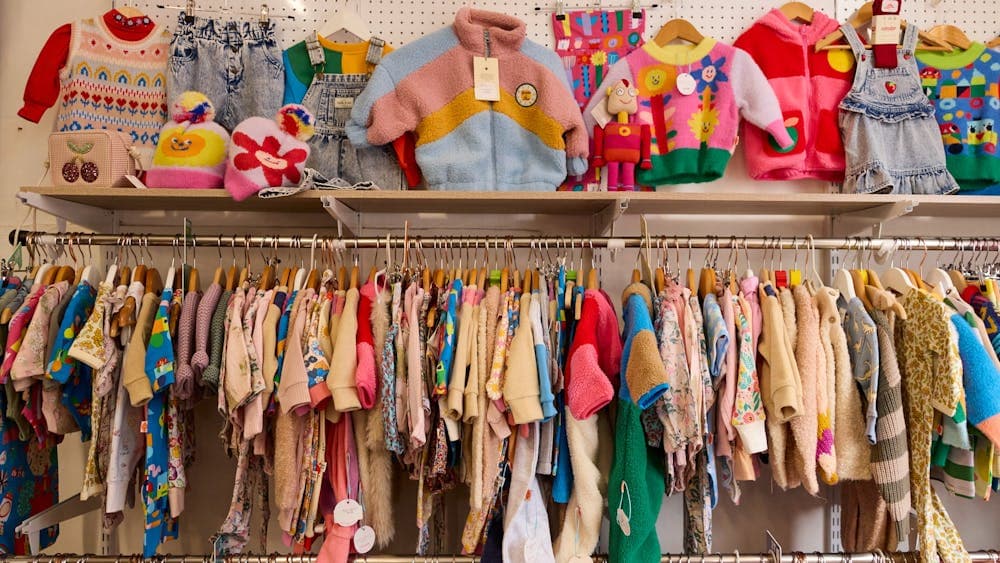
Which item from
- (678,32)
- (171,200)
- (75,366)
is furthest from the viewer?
(678,32)

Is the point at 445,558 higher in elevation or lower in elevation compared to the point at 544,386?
lower

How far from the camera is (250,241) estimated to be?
1.72 m

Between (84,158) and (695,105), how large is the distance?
1.89 meters

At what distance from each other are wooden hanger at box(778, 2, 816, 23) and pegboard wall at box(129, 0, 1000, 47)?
49mm

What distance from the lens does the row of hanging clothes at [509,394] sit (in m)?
1.49

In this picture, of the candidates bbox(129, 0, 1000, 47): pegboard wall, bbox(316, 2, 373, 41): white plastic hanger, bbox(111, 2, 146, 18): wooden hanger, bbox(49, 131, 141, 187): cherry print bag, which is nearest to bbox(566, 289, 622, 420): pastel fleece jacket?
bbox(129, 0, 1000, 47): pegboard wall

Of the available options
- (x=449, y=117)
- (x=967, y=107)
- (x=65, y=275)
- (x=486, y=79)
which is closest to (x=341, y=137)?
(x=449, y=117)

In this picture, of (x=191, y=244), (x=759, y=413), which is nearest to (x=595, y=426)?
(x=759, y=413)

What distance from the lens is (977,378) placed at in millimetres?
1476

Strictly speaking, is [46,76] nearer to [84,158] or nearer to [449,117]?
[84,158]

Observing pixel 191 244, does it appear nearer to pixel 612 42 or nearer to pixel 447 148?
pixel 447 148

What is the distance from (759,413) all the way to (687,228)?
0.76m

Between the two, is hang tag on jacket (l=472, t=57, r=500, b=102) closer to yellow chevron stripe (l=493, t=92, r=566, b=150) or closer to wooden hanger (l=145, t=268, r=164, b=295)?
yellow chevron stripe (l=493, t=92, r=566, b=150)

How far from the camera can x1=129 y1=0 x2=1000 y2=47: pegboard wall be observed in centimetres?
204
